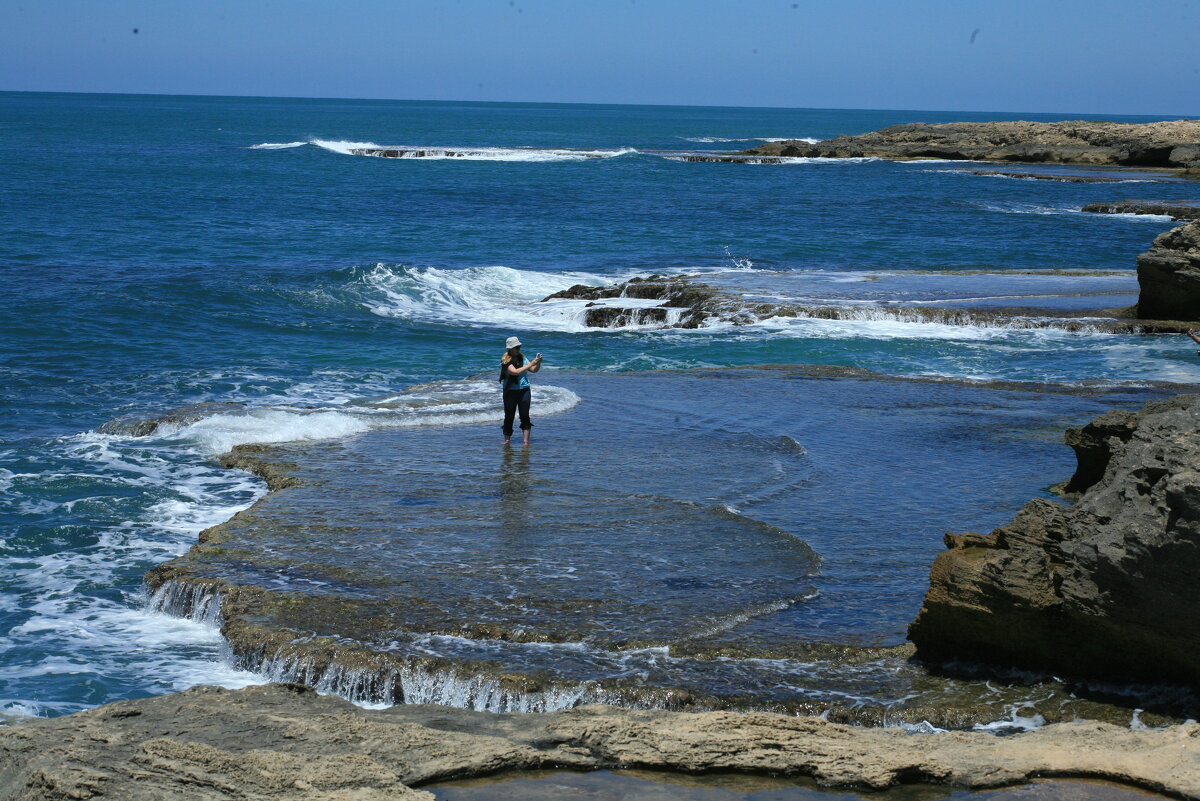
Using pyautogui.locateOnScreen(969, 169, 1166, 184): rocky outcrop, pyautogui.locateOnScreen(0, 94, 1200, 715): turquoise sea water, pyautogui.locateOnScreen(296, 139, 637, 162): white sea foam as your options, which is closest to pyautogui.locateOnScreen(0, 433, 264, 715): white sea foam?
pyautogui.locateOnScreen(0, 94, 1200, 715): turquoise sea water

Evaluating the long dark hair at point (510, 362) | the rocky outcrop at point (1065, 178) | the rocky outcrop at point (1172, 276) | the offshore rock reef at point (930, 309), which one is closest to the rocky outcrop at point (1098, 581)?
the long dark hair at point (510, 362)

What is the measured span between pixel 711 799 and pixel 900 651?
2.77m

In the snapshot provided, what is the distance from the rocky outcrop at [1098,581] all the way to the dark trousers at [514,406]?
6279mm

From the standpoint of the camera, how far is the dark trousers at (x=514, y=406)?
13.1m

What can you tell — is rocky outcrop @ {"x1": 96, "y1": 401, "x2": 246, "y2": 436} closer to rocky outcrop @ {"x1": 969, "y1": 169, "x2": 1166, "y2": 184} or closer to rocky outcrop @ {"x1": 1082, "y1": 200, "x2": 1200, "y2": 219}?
rocky outcrop @ {"x1": 1082, "y1": 200, "x2": 1200, "y2": 219}

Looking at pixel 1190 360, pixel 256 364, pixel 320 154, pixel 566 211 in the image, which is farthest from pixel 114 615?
pixel 320 154

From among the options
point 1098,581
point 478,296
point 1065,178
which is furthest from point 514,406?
point 1065,178

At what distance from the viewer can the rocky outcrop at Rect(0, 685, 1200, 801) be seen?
504 cm

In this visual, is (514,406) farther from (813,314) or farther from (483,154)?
(483,154)

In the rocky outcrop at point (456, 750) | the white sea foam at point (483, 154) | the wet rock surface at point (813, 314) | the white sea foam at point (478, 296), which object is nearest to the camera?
the rocky outcrop at point (456, 750)

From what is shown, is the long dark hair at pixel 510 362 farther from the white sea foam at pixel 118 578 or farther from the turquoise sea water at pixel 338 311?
the white sea foam at pixel 118 578

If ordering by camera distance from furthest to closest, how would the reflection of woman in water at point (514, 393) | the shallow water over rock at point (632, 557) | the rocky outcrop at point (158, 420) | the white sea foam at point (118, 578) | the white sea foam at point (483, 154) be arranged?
the white sea foam at point (483, 154), the rocky outcrop at point (158, 420), the reflection of woman in water at point (514, 393), the white sea foam at point (118, 578), the shallow water over rock at point (632, 557)

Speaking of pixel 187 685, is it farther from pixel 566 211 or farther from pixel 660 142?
pixel 660 142

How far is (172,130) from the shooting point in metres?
111
